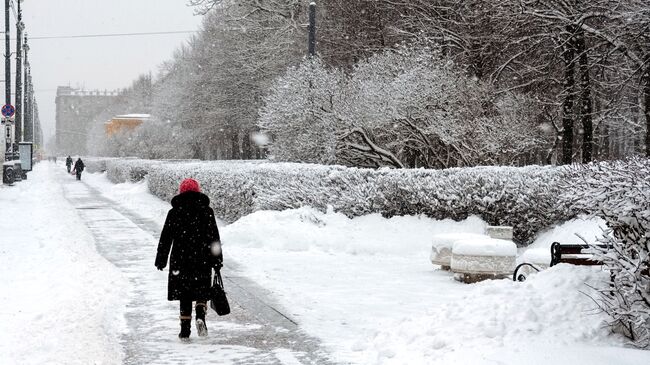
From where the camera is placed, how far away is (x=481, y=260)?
12547 mm

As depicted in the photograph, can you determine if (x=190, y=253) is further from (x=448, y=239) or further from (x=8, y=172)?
(x=8, y=172)

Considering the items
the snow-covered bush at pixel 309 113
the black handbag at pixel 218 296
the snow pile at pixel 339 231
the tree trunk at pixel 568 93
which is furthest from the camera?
the snow-covered bush at pixel 309 113

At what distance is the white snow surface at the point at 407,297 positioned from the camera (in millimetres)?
6703

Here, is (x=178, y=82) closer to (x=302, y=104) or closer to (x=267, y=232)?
(x=302, y=104)

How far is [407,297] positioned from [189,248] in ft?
12.6

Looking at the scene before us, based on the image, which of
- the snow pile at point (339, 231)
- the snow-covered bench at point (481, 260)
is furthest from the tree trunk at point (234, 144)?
the snow-covered bench at point (481, 260)

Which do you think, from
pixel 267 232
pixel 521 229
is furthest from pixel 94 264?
pixel 521 229

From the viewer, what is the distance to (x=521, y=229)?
1648cm

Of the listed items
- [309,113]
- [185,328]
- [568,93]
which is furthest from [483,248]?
[309,113]

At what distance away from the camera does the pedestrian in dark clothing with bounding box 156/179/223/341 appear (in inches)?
326

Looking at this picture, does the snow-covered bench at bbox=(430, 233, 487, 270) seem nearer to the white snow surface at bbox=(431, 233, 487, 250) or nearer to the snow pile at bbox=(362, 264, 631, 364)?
the white snow surface at bbox=(431, 233, 487, 250)

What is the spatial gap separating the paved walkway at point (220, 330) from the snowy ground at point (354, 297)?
207mm

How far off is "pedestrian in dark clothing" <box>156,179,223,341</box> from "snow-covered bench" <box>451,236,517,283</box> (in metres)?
5.29

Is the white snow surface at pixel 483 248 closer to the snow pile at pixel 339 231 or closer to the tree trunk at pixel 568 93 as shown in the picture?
the snow pile at pixel 339 231
